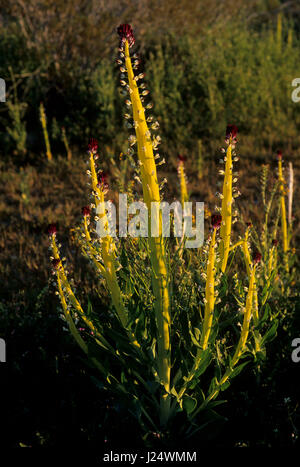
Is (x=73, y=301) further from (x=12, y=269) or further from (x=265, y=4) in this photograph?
(x=265, y=4)

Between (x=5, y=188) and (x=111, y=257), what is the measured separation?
12.6 ft

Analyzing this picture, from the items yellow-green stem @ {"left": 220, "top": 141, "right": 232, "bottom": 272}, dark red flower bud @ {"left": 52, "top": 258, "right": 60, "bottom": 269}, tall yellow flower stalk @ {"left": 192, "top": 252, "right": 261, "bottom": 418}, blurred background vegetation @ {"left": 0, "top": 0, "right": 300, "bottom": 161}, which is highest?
blurred background vegetation @ {"left": 0, "top": 0, "right": 300, "bottom": 161}

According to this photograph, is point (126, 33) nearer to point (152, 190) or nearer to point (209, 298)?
point (152, 190)

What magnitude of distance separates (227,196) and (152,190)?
27 centimetres

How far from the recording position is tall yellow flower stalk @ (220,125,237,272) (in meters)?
1.47

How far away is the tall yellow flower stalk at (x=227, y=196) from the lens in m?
1.47

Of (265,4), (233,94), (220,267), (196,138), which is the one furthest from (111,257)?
(265,4)

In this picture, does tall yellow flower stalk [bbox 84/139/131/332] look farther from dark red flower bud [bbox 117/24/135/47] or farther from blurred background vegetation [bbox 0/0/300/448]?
blurred background vegetation [bbox 0/0/300/448]

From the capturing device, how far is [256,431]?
2.10m

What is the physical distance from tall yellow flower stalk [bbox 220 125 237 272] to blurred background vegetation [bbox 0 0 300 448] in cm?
92

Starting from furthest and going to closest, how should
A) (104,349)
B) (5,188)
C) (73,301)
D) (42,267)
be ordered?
(5,188), (42,267), (104,349), (73,301)

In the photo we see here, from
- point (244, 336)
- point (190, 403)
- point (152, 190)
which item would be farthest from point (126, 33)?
point (190, 403)

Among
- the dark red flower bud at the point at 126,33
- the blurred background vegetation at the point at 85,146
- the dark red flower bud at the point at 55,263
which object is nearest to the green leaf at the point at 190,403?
the blurred background vegetation at the point at 85,146

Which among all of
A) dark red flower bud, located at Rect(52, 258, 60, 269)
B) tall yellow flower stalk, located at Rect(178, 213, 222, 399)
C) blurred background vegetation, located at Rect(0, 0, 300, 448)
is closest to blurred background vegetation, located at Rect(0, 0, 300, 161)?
blurred background vegetation, located at Rect(0, 0, 300, 448)
